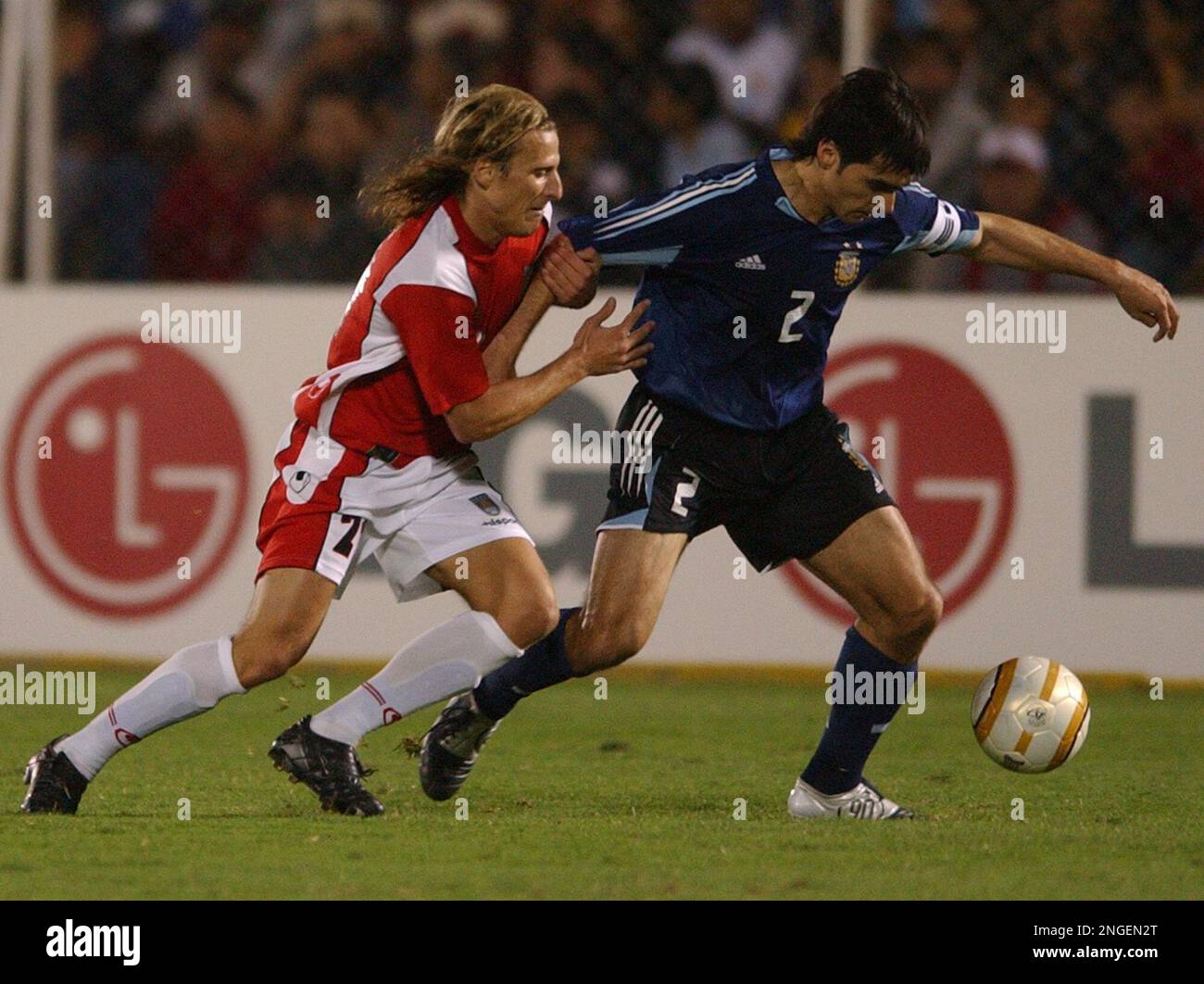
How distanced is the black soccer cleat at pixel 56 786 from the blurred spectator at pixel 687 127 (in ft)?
14.7

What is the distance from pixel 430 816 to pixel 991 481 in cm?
344

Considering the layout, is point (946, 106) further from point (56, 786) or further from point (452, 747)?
point (56, 786)

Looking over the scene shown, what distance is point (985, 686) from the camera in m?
5.75

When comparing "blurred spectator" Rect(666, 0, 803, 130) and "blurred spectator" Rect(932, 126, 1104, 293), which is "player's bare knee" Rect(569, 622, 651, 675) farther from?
"blurred spectator" Rect(666, 0, 803, 130)

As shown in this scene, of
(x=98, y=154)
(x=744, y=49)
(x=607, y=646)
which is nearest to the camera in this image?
(x=607, y=646)

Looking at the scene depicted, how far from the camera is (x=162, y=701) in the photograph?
5.16 m

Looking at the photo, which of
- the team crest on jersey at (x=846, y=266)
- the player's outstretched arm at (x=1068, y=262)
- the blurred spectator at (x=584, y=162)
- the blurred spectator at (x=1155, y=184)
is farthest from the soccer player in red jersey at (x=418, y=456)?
the blurred spectator at (x=1155, y=184)

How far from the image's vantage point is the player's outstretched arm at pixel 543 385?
511 cm

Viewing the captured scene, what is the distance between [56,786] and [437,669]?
98 cm

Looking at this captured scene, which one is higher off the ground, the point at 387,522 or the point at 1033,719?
the point at 387,522

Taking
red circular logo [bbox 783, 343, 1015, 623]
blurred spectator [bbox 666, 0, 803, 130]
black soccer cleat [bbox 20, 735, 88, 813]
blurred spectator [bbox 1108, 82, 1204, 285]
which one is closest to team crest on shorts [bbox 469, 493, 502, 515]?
black soccer cleat [bbox 20, 735, 88, 813]

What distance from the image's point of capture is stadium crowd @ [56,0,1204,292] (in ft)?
28.1

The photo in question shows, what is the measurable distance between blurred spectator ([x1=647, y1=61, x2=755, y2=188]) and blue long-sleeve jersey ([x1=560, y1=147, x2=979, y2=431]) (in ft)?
11.4

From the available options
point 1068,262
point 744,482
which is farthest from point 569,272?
point 1068,262
